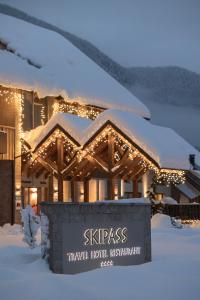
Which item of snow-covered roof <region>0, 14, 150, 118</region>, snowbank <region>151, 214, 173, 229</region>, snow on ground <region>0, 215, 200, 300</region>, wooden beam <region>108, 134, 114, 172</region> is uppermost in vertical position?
snow-covered roof <region>0, 14, 150, 118</region>

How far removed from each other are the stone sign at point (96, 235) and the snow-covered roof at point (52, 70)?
701 inches

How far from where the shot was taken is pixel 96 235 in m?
12.2

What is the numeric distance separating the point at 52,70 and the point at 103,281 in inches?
993

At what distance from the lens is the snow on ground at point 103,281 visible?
9.36 meters

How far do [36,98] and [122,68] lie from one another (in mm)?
140555

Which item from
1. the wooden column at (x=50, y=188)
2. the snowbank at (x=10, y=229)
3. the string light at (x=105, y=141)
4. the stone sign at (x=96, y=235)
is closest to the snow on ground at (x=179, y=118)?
the wooden column at (x=50, y=188)

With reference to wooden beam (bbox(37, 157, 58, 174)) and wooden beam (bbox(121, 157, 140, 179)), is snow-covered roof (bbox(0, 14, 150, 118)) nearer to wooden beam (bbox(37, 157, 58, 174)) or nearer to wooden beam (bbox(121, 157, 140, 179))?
wooden beam (bbox(37, 157, 58, 174))

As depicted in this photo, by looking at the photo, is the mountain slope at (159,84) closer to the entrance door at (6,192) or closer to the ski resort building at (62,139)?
the ski resort building at (62,139)

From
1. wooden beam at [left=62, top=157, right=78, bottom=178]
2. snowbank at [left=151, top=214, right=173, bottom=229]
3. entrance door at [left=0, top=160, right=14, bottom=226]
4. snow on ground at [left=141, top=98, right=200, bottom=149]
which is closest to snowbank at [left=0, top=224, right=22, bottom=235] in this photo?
entrance door at [left=0, top=160, right=14, bottom=226]

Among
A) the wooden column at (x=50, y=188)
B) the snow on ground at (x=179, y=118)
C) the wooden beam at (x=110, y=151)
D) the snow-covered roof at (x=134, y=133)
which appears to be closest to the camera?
the snow-covered roof at (x=134, y=133)

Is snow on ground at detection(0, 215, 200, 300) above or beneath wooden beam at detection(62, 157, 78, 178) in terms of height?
beneath

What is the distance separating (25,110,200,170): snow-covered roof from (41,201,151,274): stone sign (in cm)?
1424

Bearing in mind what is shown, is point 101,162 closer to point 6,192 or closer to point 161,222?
point 161,222

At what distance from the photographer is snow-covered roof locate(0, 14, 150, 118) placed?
1230 inches
